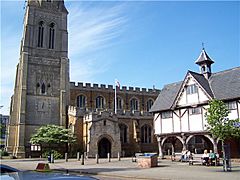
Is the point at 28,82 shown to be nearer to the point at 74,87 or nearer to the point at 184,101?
the point at 74,87

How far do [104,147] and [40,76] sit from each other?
17.4 metres

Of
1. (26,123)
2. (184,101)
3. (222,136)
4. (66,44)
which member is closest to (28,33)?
(66,44)

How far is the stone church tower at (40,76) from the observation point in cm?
4611

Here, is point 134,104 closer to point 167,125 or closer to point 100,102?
point 100,102

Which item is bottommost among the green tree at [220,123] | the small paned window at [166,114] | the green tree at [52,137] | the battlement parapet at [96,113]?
the green tree at [52,137]

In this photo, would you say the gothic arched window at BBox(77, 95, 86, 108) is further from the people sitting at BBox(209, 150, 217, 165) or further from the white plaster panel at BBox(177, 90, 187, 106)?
the people sitting at BBox(209, 150, 217, 165)

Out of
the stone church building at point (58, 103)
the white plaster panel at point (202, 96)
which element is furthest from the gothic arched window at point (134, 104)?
the white plaster panel at point (202, 96)

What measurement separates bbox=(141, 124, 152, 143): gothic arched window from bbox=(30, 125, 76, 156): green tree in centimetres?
1279

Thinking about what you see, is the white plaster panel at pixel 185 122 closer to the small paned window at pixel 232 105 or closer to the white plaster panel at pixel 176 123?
the white plaster panel at pixel 176 123

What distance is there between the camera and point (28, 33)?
51406 millimetres

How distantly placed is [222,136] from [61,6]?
45231 mm

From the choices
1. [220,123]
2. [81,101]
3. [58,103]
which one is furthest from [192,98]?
[81,101]

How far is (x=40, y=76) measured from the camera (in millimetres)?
49938

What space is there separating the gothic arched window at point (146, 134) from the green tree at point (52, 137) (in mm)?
12788
